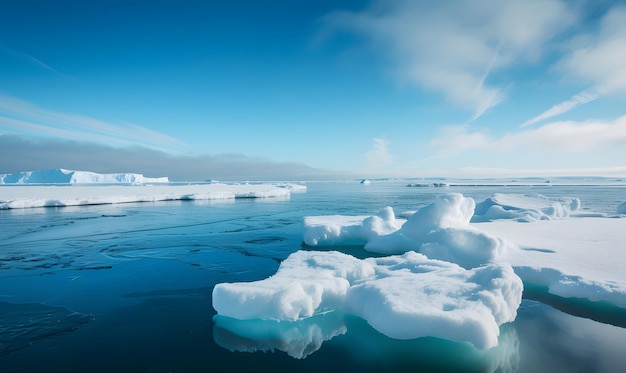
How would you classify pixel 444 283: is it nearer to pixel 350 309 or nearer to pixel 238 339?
pixel 350 309

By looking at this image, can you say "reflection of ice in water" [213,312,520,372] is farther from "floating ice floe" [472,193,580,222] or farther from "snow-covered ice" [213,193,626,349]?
"floating ice floe" [472,193,580,222]

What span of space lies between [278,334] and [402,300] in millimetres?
1496

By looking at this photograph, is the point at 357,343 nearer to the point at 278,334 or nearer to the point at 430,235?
the point at 278,334

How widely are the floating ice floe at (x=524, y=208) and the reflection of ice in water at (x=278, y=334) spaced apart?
9.70 meters

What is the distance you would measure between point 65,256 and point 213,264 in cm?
366

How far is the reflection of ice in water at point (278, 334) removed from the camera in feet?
11.4

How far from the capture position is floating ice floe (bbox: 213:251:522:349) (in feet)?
10.2

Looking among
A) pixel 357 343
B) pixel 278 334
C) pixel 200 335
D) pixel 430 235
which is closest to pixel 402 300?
pixel 357 343

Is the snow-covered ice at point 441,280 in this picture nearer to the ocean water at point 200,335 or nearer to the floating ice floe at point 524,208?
the ocean water at point 200,335

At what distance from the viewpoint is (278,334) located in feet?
12.2


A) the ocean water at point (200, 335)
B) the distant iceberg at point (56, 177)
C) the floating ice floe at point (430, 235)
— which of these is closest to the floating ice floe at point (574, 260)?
the ocean water at point (200, 335)

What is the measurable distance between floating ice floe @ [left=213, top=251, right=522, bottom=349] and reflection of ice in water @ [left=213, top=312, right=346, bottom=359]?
17 cm

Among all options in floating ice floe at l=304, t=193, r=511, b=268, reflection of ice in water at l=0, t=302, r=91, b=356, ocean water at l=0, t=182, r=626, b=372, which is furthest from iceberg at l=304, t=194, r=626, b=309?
reflection of ice in water at l=0, t=302, r=91, b=356

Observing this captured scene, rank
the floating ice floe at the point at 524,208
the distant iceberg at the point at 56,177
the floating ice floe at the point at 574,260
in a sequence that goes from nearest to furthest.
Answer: the floating ice floe at the point at 574,260 < the floating ice floe at the point at 524,208 < the distant iceberg at the point at 56,177
